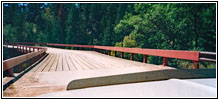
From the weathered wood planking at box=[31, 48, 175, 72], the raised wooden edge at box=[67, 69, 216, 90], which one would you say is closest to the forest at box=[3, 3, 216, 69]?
the weathered wood planking at box=[31, 48, 175, 72]

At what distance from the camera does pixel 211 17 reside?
20984mm

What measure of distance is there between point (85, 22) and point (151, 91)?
5234 cm

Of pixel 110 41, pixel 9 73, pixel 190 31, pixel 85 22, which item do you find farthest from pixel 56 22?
pixel 9 73

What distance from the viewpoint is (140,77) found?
2.71 metres

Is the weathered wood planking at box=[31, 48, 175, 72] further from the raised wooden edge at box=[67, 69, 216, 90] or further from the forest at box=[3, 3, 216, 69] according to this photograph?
the forest at box=[3, 3, 216, 69]

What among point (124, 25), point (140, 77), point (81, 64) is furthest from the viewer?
point (124, 25)

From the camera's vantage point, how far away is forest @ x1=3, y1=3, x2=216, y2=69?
21984mm

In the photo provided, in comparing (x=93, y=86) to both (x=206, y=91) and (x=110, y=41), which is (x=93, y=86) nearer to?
(x=206, y=91)

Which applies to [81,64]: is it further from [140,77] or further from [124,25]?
[124,25]

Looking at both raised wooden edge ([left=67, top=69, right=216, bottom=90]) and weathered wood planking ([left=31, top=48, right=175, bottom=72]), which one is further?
weathered wood planking ([left=31, top=48, right=175, bottom=72])

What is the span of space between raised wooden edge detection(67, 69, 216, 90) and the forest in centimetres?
Answer: 1909

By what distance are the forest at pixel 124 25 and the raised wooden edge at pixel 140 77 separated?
19.1 m

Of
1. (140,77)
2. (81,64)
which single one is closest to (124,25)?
(81,64)

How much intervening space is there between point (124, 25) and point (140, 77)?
2802 centimetres
